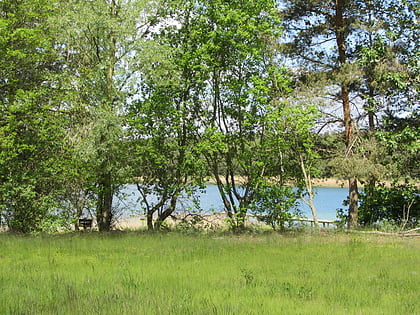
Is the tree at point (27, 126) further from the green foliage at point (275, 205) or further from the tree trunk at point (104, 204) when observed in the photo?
the green foliage at point (275, 205)

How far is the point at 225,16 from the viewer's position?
1778 centimetres

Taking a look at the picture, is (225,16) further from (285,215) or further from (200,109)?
(285,215)

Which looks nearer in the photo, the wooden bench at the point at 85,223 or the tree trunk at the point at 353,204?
the wooden bench at the point at 85,223

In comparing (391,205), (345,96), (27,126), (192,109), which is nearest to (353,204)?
(391,205)

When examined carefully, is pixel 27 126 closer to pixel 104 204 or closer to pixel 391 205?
pixel 104 204

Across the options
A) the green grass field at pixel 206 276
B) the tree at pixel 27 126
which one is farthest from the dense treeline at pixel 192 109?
the green grass field at pixel 206 276

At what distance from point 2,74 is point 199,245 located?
441 inches

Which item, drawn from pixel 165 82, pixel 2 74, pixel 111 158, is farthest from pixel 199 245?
pixel 2 74

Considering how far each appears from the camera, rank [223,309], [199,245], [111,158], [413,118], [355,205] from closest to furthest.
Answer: [223,309] < [199,245] < [111,158] < [413,118] < [355,205]

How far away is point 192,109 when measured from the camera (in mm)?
18781

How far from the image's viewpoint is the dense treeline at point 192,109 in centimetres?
1662

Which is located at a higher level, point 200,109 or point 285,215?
point 200,109

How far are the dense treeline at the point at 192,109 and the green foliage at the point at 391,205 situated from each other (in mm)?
166

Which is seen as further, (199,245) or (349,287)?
(199,245)
